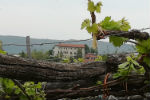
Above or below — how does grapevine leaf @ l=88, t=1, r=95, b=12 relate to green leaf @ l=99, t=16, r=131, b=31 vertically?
above

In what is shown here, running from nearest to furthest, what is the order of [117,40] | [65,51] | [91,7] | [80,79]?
[91,7] → [117,40] → [80,79] → [65,51]

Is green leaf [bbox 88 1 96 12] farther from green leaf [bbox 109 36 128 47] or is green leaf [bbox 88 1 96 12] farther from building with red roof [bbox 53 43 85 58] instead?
building with red roof [bbox 53 43 85 58]

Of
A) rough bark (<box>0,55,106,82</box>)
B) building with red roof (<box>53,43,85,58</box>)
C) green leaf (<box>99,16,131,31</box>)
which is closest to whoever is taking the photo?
rough bark (<box>0,55,106,82</box>)

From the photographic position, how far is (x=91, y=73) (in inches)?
61.1

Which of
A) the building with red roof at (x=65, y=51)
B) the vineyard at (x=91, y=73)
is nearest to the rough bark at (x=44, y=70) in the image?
the vineyard at (x=91, y=73)

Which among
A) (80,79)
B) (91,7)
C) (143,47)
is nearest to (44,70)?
(80,79)

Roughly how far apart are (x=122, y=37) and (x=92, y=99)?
564 millimetres

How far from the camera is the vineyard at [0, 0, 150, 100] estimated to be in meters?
1.28

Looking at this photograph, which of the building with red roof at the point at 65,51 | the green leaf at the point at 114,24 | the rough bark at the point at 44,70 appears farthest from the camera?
the building with red roof at the point at 65,51

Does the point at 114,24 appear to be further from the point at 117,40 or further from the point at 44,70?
the point at 44,70

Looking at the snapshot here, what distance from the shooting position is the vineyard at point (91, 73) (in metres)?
1.28

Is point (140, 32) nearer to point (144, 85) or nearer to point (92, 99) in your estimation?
point (144, 85)

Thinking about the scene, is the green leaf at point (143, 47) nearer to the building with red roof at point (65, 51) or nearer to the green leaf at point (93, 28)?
the green leaf at point (93, 28)

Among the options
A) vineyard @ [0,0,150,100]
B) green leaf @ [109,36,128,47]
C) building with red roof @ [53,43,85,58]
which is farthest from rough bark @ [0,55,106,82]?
building with red roof @ [53,43,85,58]
